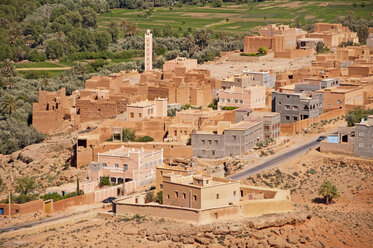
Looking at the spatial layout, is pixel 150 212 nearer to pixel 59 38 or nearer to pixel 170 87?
pixel 170 87

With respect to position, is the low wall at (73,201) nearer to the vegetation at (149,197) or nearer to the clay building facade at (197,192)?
the vegetation at (149,197)

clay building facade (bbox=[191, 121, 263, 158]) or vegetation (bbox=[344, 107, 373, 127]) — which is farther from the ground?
vegetation (bbox=[344, 107, 373, 127])

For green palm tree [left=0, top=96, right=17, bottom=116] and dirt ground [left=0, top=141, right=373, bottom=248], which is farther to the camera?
green palm tree [left=0, top=96, right=17, bottom=116]

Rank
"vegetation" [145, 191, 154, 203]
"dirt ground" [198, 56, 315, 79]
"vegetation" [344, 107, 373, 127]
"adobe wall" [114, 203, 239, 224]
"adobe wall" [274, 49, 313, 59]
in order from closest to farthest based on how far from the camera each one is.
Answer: "adobe wall" [114, 203, 239, 224], "vegetation" [145, 191, 154, 203], "vegetation" [344, 107, 373, 127], "dirt ground" [198, 56, 315, 79], "adobe wall" [274, 49, 313, 59]

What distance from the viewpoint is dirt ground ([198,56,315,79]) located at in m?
72.2

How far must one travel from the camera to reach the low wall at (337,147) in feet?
163

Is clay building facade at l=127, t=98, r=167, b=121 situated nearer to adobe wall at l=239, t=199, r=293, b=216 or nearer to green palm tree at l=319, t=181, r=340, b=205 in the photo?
green palm tree at l=319, t=181, r=340, b=205

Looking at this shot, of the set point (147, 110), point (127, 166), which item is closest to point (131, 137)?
point (147, 110)

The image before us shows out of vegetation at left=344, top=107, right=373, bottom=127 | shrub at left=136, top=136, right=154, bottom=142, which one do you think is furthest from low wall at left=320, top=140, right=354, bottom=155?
shrub at left=136, top=136, right=154, bottom=142

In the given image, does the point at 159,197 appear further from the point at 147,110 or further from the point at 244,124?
the point at 147,110

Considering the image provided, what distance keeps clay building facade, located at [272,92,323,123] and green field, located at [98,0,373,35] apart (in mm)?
53798

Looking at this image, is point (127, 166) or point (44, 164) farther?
point (44, 164)

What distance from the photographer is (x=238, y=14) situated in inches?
5108

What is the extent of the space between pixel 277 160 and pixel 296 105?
769cm
